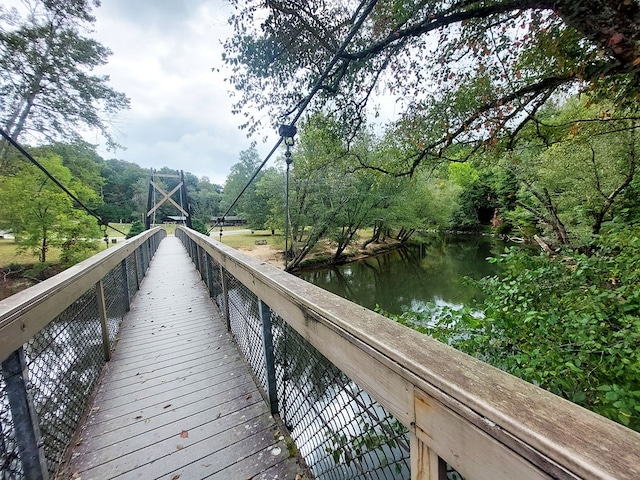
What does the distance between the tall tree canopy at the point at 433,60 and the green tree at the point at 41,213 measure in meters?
8.46

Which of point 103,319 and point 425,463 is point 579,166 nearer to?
point 425,463

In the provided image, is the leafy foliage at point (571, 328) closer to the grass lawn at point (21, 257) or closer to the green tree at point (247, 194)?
the grass lawn at point (21, 257)

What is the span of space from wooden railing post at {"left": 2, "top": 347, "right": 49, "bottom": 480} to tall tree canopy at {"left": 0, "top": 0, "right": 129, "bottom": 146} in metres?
10.00

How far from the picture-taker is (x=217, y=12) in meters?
3.25

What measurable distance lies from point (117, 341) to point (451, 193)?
22.3m

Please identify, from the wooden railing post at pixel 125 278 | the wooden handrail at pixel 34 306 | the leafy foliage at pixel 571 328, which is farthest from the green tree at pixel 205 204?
the leafy foliage at pixel 571 328

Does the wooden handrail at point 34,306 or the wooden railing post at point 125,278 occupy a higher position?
the wooden handrail at point 34,306

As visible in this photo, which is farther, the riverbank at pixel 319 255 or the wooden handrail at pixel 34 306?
the riverbank at pixel 319 255

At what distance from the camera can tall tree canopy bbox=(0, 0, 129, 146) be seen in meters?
6.82

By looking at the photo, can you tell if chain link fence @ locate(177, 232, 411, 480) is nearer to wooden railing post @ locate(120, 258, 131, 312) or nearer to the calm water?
wooden railing post @ locate(120, 258, 131, 312)

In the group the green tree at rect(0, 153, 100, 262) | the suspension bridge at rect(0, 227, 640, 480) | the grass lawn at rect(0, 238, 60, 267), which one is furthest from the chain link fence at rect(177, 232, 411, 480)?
the grass lawn at rect(0, 238, 60, 267)

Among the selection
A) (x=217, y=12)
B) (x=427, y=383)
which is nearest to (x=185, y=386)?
(x=427, y=383)

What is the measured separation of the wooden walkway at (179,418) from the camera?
125 centimetres

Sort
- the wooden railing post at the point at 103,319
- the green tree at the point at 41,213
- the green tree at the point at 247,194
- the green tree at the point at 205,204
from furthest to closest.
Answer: the green tree at the point at 205,204 < the green tree at the point at 247,194 < the green tree at the point at 41,213 < the wooden railing post at the point at 103,319
